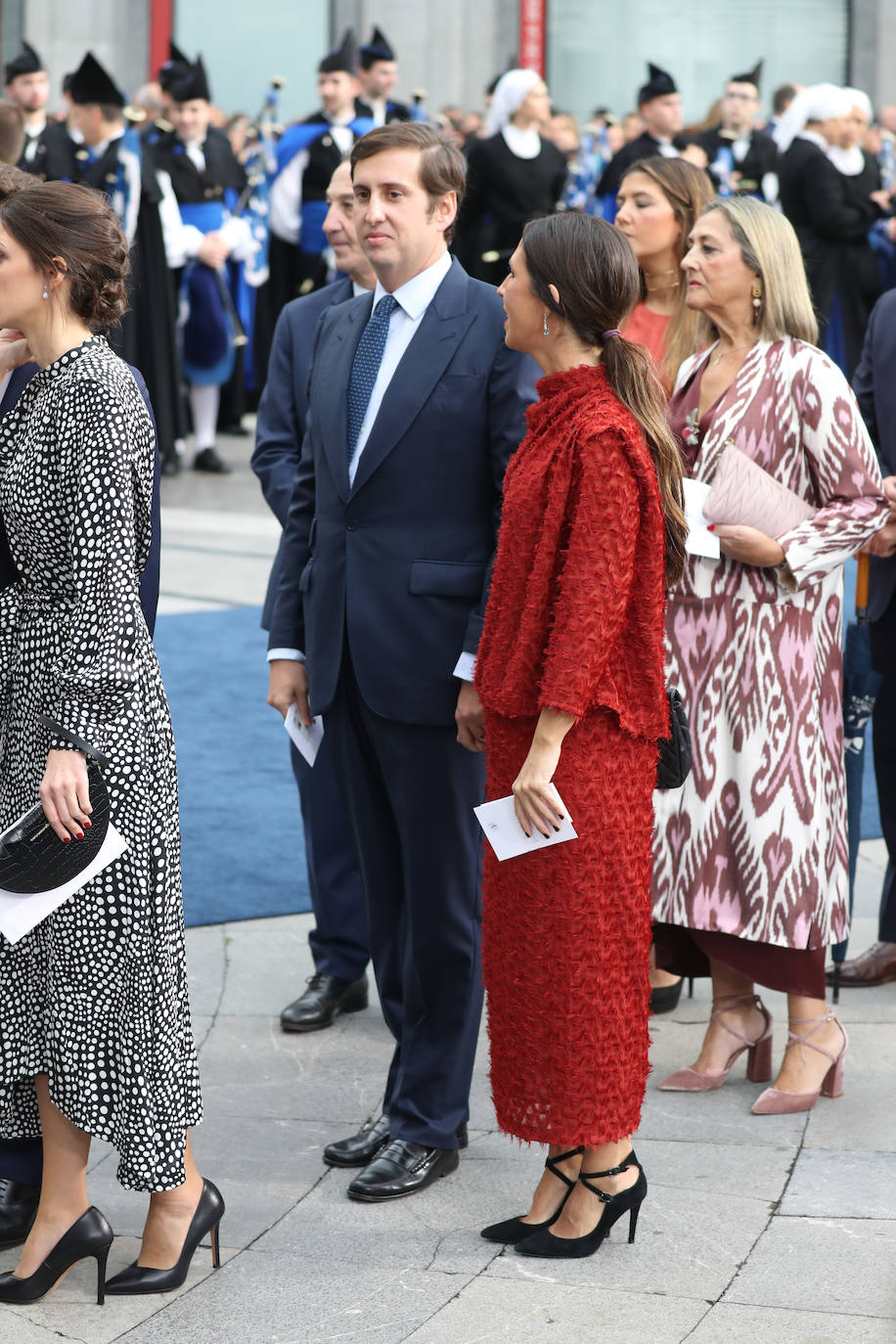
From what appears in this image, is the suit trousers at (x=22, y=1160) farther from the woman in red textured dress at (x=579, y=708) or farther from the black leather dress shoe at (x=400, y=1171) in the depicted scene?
the woman in red textured dress at (x=579, y=708)

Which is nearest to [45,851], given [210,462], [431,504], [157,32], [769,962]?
[431,504]

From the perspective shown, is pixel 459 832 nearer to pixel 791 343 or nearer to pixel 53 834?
pixel 53 834

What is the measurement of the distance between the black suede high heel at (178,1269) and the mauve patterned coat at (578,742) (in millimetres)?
518

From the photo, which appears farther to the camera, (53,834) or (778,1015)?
(778,1015)

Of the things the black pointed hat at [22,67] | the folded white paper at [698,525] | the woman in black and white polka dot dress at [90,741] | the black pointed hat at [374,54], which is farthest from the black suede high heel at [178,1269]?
the black pointed hat at [374,54]

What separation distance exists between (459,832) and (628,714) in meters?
0.57

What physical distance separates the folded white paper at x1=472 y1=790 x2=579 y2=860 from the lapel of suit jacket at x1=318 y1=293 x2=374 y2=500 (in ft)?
2.42

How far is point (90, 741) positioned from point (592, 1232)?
3.94 feet

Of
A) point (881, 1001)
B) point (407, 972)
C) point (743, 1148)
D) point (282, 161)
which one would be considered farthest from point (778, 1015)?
point (282, 161)

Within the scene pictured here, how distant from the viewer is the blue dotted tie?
3.56 meters

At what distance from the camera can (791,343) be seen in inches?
157

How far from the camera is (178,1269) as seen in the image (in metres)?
3.15

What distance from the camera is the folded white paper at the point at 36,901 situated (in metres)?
2.97

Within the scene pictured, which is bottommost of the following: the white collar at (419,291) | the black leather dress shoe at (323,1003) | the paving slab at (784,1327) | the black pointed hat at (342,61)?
the black leather dress shoe at (323,1003)
